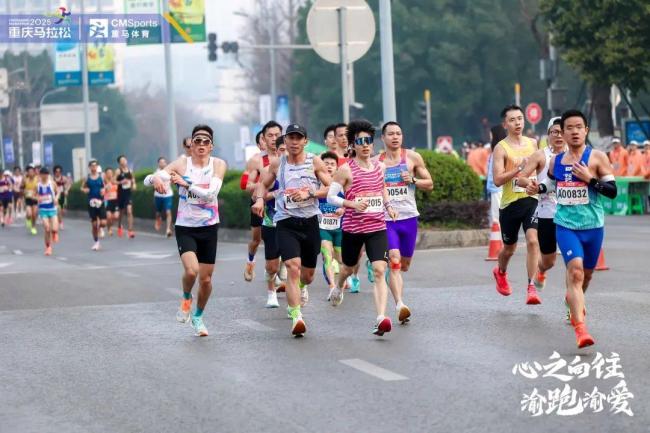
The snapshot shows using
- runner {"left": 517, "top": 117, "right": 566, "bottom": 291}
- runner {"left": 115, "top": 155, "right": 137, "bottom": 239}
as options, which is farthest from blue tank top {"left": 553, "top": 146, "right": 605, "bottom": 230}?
runner {"left": 115, "top": 155, "right": 137, "bottom": 239}

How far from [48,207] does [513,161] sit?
17852 millimetres

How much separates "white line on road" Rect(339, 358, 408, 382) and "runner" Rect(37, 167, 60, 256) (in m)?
19.2

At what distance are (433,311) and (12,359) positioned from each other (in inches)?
164

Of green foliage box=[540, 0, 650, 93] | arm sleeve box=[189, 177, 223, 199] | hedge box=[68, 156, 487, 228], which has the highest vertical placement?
green foliage box=[540, 0, 650, 93]

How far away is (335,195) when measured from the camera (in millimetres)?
12195

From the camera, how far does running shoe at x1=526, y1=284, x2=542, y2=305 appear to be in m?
13.9

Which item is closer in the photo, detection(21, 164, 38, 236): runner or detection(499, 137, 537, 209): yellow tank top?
detection(499, 137, 537, 209): yellow tank top

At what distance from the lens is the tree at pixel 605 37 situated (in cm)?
4050

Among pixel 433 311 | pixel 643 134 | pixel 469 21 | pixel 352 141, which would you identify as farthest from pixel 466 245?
pixel 469 21

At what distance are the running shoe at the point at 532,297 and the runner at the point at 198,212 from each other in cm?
315

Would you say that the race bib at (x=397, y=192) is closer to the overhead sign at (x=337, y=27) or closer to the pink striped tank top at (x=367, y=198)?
the pink striped tank top at (x=367, y=198)

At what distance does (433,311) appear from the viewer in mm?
13852

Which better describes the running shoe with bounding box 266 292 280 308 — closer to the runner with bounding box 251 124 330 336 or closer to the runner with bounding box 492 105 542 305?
the runner with bounding box 251 124 330 336

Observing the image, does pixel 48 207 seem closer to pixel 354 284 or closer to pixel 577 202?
pixel 354 284
